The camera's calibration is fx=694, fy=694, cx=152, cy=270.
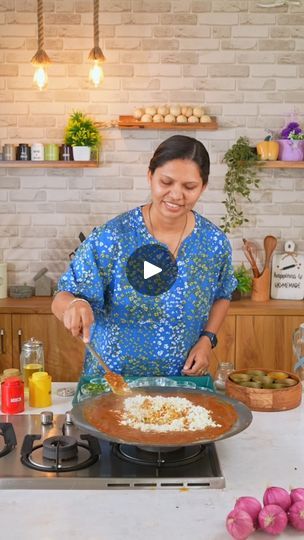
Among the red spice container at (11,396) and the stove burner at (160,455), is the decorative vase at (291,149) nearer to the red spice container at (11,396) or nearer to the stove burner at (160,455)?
the red spice container at (11,396)

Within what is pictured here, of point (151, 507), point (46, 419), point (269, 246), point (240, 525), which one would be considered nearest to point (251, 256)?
point (269, 246)

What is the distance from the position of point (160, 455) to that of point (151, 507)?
22 cm

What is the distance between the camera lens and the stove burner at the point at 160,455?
1805 millimetres

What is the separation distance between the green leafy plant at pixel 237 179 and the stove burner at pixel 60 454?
3.03 meters

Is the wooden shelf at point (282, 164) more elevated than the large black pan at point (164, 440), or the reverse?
the wooden shelf at point (282, 164)

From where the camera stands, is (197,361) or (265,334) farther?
(265,334)

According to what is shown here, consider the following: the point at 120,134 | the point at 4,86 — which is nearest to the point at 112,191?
the point at 120,134

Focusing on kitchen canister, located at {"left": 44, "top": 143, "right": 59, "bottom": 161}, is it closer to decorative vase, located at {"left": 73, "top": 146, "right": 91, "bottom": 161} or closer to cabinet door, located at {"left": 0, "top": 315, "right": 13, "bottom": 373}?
decorative vase, located at {"left": 73, "top": 146, "right": 91, "bottom": 161}

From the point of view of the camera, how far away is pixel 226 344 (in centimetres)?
443

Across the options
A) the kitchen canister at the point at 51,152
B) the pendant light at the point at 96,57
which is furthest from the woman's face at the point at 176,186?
the kitchen canister at the point at 51,152

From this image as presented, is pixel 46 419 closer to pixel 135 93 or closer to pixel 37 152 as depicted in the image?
pixel 37 152

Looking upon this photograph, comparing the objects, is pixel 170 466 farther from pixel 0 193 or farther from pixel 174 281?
pixel 0 193

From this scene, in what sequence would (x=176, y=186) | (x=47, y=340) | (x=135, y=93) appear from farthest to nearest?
(x=135, y=93), (x=47, y=340), (x=176, y=186)

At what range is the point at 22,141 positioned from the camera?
4719 millimetres
